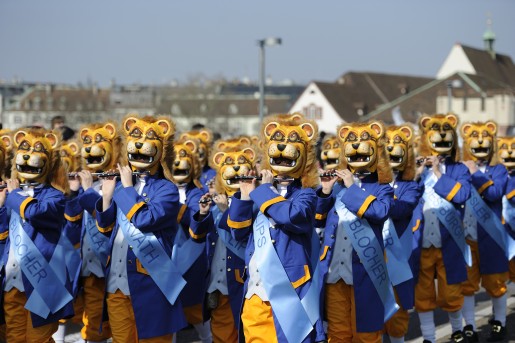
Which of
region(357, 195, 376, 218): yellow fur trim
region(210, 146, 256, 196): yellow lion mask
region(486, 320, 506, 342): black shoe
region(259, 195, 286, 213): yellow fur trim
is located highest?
region(210, 146, 256, 196): yellow lion mask

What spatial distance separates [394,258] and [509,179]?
347 cm

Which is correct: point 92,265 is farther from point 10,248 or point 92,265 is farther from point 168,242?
point 168,242

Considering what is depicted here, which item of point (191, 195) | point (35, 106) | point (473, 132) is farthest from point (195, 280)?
point (35, 106)

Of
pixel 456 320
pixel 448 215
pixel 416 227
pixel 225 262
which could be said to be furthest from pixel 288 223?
pixel 456 320

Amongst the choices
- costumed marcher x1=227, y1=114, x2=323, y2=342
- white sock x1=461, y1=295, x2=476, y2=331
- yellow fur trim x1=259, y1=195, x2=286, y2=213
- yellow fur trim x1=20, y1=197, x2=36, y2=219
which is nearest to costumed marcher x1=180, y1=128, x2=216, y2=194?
white sock x1=461, y1=295, x2=476, y2=331

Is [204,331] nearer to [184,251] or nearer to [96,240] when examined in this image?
[184,251]

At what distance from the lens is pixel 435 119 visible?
1013 cm

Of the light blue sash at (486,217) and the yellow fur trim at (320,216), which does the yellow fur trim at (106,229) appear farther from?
the light blue sash at (486,217)

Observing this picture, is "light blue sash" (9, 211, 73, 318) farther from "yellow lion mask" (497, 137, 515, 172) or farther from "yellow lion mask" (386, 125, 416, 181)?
"yellow lion mask" (497, 137, 515, 172)

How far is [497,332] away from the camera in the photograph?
10.3 metres

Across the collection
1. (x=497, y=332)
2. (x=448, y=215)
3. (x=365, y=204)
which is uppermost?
(x=365, y=204)

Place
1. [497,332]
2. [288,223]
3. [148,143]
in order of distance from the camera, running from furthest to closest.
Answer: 1. [497,332]
2. [148,143]
3. [288,223]

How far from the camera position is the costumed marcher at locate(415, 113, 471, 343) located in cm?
952

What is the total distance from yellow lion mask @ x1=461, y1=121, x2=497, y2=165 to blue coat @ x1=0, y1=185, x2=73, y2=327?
17.7 feet
